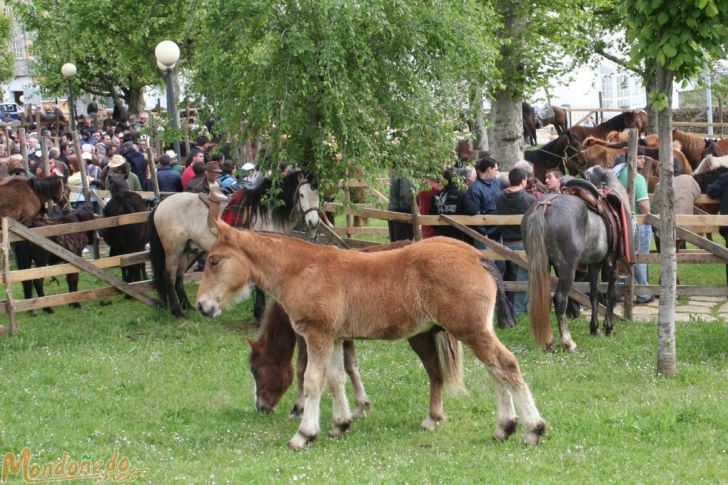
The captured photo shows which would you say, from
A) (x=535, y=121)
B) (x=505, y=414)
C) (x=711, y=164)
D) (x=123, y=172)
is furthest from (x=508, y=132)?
(x=505, y=414)

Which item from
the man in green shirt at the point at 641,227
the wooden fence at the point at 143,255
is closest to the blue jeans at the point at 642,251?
the man in green shirt at the point at 641,227

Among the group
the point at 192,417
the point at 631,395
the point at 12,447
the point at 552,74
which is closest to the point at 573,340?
the point at 631,395

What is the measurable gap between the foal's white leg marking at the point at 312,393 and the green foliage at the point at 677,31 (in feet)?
13.1

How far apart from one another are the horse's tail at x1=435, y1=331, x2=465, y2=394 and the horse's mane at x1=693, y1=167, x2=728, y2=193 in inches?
372

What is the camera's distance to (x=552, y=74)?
63.1ft

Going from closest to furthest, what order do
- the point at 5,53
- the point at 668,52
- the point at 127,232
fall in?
the point at 668,52, the point at 127,232, the point at 5,53

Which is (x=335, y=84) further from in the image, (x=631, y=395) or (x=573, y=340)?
(x=631, y=395)

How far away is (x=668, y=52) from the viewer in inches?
329

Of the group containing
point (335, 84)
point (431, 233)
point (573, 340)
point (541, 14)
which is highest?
point (541, 14)

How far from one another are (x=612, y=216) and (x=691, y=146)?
11.4 metres

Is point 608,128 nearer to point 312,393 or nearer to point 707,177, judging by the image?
point 707,177

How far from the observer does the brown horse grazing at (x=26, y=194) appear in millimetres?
15047

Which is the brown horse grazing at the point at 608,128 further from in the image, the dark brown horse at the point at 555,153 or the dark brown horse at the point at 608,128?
the dark brown horse at the point at 555,153

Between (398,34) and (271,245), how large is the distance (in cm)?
A: 458
